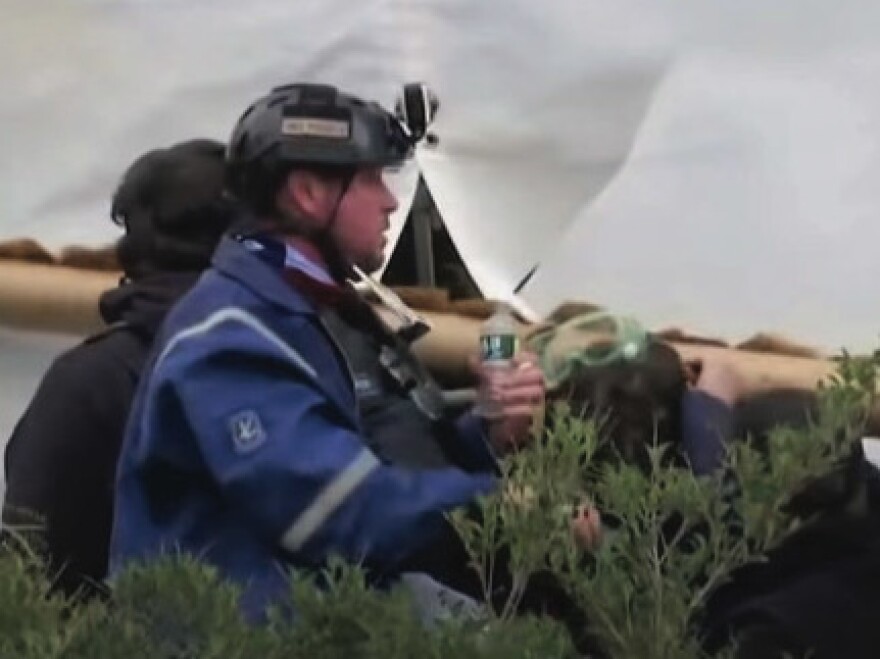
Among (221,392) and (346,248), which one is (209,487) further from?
(346,248)

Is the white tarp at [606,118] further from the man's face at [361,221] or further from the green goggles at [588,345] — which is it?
the man's face at [361,221]

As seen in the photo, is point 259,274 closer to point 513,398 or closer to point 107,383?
point 513,398

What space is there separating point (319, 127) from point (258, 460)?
502mm

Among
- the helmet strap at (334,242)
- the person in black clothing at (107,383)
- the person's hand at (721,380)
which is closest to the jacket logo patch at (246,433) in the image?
the helmet strap at (334,242)

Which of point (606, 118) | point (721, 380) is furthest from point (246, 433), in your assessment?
point (606, 118)

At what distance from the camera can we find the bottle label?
12.6ft

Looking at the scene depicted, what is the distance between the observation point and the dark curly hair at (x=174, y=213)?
4105 millimetres

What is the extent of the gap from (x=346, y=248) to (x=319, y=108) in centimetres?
19

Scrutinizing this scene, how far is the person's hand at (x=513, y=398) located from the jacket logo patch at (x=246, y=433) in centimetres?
38

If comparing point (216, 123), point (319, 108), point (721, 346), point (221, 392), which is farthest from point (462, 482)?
point (216, 123)

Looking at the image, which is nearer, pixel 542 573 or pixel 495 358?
pixel 542 573

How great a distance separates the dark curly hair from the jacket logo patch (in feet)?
1.94

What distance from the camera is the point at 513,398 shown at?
380 centimetres

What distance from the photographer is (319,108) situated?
3.84 m
